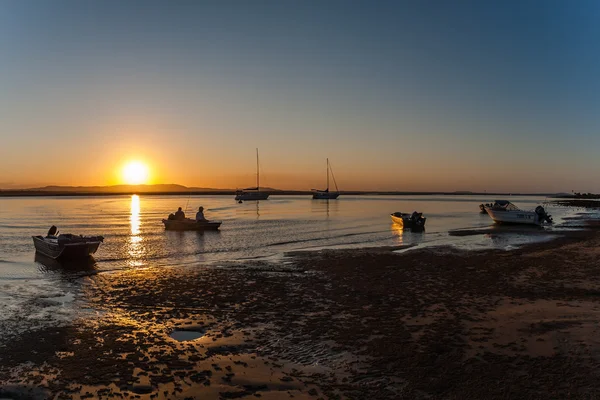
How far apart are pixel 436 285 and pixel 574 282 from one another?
5.26m

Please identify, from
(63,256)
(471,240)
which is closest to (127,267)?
(63,256)

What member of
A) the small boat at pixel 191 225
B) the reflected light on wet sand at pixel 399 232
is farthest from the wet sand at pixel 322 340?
the small boat at pixel 191 225

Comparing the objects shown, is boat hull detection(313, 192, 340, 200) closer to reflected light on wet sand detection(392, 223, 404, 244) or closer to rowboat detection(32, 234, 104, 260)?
reflected light on wet sand detection(392, 223, 404, 244)

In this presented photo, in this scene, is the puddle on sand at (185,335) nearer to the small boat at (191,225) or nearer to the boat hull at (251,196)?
the small boat at (191,225)

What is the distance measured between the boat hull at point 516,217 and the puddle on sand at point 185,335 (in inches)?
1778

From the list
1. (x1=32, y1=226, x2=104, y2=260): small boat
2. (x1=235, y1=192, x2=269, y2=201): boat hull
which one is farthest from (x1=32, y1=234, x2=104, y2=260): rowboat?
(x1=235, y1=192, x2=269, y2=201): boat hull

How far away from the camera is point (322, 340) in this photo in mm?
10312

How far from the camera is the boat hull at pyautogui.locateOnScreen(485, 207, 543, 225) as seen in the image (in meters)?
47.2

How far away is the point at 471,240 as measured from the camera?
1336 inches

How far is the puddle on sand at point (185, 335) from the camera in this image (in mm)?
10586

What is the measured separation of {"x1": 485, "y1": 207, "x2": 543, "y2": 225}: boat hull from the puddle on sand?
4517 cm

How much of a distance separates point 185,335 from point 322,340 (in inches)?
132

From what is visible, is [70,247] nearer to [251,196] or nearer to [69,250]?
[69,250]

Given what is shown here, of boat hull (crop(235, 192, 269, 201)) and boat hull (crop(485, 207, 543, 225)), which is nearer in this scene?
A: boat hull (crop(485, 207, 543, 225))
